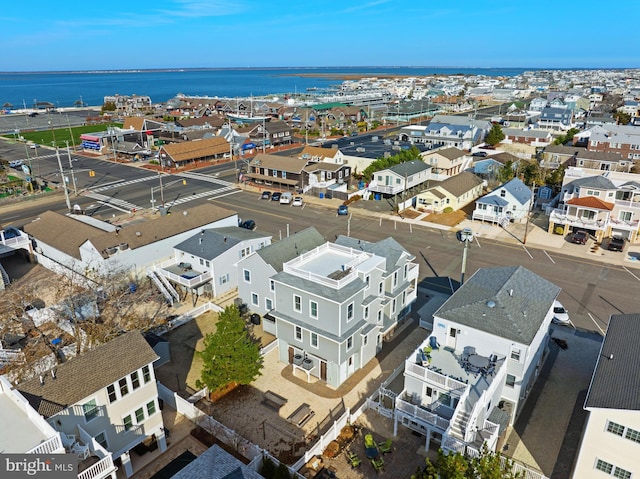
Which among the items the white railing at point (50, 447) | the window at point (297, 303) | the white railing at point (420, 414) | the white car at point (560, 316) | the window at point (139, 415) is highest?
the white railing at point (50, 447)

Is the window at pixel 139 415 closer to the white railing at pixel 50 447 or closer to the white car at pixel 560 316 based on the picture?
the white railing at pixel 50 447

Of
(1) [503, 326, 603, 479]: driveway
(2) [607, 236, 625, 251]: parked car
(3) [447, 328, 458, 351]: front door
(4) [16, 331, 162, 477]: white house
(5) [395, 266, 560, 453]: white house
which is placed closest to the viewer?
(4) [16, 331, 162, 477]: white house

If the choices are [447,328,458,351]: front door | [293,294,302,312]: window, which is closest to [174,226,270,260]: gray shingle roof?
[293,294,302,312]: window

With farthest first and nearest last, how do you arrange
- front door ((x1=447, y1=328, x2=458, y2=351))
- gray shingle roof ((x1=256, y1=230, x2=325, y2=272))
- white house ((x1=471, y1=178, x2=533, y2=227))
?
1. white house ((x1=471, y1=178, x2=533, y2=227))
2. gray shingle roof ((x1=256, y1=230, x2=325, y2=272))
3. front door ((x1=447, y1=328, x2=458, y2=351))

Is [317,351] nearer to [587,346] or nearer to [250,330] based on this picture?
[250,330]

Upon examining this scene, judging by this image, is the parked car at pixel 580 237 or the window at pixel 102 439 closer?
the window at pixel 102 439

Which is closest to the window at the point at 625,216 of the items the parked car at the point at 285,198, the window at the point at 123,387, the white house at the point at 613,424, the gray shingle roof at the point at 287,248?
the white house at the point at 613,424

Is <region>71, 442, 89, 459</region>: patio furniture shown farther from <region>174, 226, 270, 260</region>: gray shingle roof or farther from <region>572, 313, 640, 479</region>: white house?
<region>572, 313, 640, 479</region>: white house
